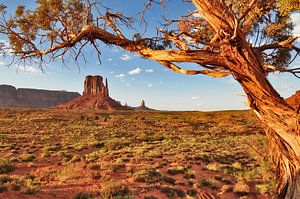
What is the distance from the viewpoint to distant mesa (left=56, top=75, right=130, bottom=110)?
111625 millimetres

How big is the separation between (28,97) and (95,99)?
85.9 meters

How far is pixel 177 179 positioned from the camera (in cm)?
1022

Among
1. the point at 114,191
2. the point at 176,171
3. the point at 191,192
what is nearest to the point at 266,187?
the point at 191,192

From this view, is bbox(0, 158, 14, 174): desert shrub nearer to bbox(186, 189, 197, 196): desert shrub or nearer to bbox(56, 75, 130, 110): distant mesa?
bbox(186, 189, 197, 196): desert shrub

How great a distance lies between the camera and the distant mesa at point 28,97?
573 feet

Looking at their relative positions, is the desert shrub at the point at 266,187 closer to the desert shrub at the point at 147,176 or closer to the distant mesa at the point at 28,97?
the desert shrub at the point at 147,176

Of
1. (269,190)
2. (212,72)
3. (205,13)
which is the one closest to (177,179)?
(269,190)

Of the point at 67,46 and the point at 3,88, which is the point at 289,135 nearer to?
the point at 67,46

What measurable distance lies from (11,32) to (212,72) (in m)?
5.42

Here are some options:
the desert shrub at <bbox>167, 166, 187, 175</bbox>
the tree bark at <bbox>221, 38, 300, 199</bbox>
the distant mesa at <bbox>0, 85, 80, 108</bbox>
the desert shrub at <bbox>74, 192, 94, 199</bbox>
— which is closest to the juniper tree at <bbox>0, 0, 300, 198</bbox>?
the tree bark at <bbox>221, 38, 300, 199</bbox>

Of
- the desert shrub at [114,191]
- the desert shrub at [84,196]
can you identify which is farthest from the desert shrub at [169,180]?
the desert shrub at [84,196]

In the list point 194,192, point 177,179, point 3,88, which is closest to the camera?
point 194,192

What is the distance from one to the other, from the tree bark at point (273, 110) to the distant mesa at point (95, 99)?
105035mm

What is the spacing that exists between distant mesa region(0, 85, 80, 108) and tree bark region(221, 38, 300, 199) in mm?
187085
